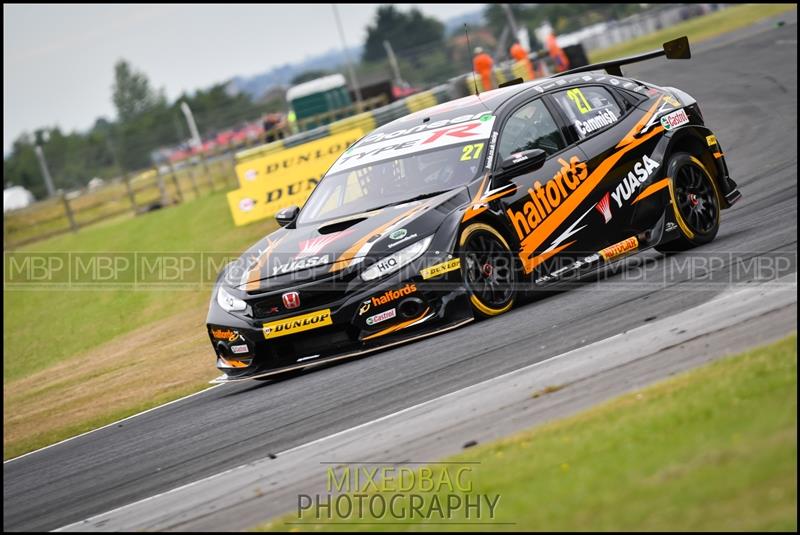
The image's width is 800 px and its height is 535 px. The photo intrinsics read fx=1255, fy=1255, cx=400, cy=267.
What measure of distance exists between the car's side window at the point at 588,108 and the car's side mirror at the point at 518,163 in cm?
73

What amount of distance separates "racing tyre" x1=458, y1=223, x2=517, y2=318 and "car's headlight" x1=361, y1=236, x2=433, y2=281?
28 cm

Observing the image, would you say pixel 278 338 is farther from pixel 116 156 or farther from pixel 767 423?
pixel 116 156

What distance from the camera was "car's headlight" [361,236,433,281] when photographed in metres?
8.37

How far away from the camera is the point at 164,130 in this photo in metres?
61.6

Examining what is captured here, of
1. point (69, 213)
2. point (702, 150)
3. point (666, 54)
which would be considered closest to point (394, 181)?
point (702, 150)

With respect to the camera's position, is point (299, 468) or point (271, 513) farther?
point (299, 468)

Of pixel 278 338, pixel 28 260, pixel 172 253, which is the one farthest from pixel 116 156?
pixel 278 338

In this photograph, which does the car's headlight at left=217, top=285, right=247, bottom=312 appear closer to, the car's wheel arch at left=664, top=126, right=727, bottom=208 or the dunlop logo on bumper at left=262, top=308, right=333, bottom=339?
the dunlop logo on bumper at left=262, top=308, right=333, bottom=339

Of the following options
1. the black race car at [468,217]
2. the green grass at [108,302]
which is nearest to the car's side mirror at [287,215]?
the black race car at [468,217]

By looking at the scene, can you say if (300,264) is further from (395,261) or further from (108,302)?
(108,302)

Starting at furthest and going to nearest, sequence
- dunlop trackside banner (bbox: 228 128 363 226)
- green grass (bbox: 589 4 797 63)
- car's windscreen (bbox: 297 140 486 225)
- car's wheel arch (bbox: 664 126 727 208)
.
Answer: green grass (bbox: 589 4 797 63) → dunlop trackside banner (bbox: 228 128 363 226) → car's wheel arch (bbox: 664 126 727 208) → car's windscreen (bbox: 297 140 486 225)

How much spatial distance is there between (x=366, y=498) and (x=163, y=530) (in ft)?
3.35

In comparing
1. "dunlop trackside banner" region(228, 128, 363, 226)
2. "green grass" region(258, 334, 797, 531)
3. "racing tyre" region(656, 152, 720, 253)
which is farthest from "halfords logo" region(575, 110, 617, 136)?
"dunlop trackside banner" region(228, 128, 363, 226)
